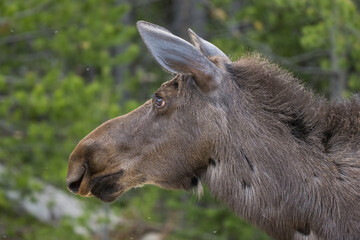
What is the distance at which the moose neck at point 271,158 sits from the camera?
4.74 meters

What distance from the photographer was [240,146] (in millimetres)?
4871

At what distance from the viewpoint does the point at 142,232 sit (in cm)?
1291

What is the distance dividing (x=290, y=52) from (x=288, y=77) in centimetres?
748

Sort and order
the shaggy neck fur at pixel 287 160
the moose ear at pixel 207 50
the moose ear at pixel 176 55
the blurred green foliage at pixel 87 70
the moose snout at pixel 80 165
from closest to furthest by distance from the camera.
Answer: the shaggy neck fur at pixel 287 160 → the moose ear at pixel 176 55 → the moose snout at pixel 80 165 → the moose ear at pixel 207 50 → the blurred green foliage at pixel 87 70

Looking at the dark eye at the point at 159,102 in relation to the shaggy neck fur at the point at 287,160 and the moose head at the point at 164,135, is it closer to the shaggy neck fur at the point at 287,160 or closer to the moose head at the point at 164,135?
the moose head at the point at 164,135

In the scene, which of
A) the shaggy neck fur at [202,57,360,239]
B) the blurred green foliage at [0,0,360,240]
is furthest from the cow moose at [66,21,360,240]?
the blurred green foliage at [0,0,360,240]

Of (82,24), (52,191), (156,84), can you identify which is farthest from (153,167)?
(156,84)

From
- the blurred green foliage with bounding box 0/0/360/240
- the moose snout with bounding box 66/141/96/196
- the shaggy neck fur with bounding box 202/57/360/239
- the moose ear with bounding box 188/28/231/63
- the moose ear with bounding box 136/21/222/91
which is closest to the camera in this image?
Result: the shaggy neck fur with bounding box 202/57/360/239

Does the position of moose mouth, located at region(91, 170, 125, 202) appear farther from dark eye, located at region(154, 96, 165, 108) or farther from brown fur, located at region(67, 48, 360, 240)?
dark eye, located at region(154, 96, 165, 108)

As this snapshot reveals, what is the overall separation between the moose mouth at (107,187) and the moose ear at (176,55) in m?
0.89

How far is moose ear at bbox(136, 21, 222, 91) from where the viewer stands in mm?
4832

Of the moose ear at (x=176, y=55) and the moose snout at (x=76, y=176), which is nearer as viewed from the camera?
the moose ear at (x=176, y=55)

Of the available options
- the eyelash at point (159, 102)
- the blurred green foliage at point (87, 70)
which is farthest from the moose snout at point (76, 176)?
the blurred green foliage at point (87, 70)

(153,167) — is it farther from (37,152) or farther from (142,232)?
(142,232)
